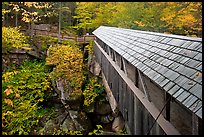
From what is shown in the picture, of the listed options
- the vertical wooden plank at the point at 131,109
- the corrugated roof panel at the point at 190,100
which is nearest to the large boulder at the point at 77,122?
the vertical wooden plank at the point at 131,109

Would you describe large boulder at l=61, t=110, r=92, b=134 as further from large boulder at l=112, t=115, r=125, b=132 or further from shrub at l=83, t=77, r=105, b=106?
large boulder at l=112, t=115, r=125, b=132

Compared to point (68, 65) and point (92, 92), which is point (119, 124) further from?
point (68, 65)

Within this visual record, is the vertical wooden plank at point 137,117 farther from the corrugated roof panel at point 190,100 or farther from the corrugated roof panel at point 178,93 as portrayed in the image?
the corrugated roof panel at point 190,100

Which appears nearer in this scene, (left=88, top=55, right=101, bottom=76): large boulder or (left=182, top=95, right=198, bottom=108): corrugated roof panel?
(left=182, top=95, right=198, bottom=108): corrugated roof panel

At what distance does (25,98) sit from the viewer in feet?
41.5

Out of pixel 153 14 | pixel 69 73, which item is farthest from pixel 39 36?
pixel 153 14

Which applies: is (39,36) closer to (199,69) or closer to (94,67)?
(94,67)

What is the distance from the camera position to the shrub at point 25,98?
10.1m

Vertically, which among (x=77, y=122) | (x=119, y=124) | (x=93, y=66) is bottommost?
(x=77, y=122)

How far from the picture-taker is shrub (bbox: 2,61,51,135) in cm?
1008

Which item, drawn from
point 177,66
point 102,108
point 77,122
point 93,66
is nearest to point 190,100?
point 177,66

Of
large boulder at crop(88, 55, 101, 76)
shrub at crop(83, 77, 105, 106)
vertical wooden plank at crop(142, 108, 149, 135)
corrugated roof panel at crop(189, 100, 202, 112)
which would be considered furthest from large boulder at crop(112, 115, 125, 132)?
corrugated roof panel at crop(189, 100, 202, 112)

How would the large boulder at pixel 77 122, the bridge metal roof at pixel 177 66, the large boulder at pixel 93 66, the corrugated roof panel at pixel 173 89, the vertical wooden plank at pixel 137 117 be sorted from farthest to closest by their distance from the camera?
the large boulder at pixel 93 66, the large boulder at pixel 77 122, the vertical wooden plank at pixel 137 117, the corrugated roof panel at pixel 173 89, the bridge metal roof at pixel 177 66

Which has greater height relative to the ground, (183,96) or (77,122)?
(183,96)
